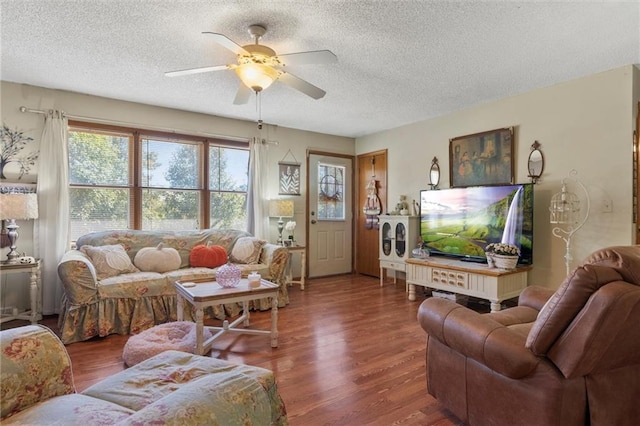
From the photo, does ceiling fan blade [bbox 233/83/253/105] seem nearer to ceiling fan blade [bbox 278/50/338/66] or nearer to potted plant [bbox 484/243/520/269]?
ceiling fan blade [bbox 278/50/338/66]

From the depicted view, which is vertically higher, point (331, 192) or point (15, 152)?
point (15, 152)

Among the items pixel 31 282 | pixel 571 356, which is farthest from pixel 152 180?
pixel 571 356

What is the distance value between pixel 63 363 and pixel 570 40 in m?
3.75

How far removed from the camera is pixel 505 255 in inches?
135

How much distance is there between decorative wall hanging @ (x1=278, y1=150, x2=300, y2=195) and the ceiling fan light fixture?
2.70 m

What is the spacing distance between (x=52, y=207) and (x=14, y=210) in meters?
0.51

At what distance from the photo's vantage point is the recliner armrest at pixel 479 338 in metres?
1.38

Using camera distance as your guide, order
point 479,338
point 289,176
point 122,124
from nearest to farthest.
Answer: point 479,338
point 122,124
point 289,176

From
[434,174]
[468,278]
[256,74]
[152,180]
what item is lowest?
[468,278]

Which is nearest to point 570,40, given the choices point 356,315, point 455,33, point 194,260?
point 455,33

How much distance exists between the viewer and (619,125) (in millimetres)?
3080

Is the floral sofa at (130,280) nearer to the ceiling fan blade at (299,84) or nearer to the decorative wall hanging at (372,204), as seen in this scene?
the ceiling fan blade at (299,84)

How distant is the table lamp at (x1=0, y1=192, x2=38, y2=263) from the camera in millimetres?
2992

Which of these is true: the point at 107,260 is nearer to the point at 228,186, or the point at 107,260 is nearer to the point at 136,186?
the point at 136,186
